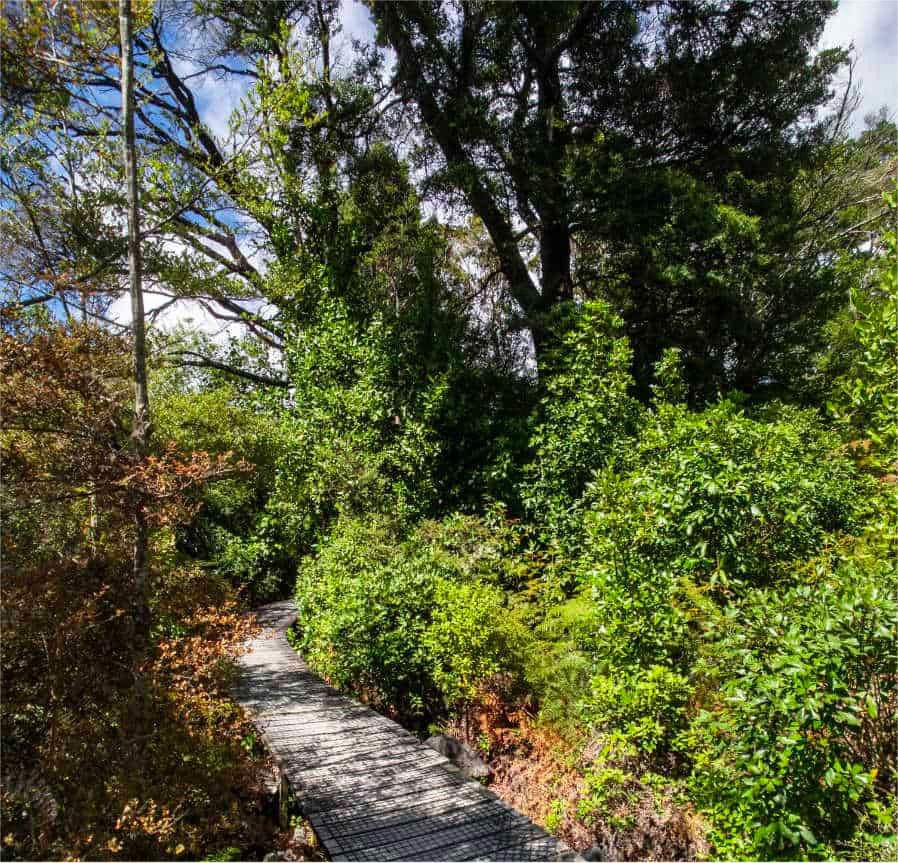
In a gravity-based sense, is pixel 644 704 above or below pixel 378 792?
above

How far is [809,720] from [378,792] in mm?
2922

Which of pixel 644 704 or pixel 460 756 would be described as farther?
pixel 460 756

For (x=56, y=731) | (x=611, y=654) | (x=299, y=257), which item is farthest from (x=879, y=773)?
(x=299, y=257)

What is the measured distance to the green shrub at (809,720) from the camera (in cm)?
265

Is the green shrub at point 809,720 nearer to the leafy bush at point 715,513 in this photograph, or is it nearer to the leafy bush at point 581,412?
the leafy bush at point 715,513

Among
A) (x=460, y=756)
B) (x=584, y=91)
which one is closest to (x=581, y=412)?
(x=460, y=756)

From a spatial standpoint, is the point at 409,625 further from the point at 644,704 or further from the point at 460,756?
the point at 644,704

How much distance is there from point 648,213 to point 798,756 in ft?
26.1

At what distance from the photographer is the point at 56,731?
111 inches

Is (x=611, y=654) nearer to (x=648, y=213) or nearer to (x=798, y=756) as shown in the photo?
(x=798, y=756)

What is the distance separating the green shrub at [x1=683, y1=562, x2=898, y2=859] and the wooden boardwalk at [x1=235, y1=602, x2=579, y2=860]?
3.83 ft

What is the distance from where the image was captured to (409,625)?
19.7 ft

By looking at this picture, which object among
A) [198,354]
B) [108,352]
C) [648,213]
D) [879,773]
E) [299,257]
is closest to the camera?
[879,773]

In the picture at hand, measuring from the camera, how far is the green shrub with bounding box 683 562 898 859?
265 cm
